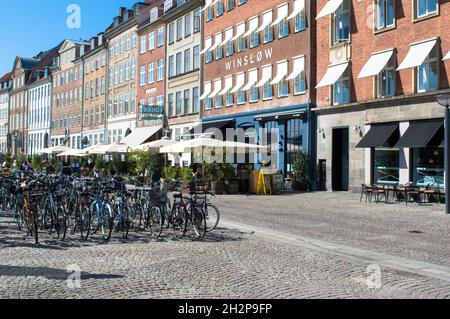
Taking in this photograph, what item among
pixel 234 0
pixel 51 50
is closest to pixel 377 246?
pixel 234 0

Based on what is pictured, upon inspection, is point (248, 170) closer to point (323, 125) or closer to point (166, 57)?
point (323, 125)

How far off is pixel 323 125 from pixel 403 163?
655 centimetres

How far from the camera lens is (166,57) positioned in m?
49.6

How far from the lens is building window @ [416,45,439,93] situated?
23469 mm

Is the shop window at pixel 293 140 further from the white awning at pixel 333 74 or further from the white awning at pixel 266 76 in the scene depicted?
the white awning at pixel 333 74

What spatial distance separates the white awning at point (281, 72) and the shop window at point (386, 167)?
884 centimetres

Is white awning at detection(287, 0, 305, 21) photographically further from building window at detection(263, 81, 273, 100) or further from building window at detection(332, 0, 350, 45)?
building window at detection(263, 81, 273, 100)

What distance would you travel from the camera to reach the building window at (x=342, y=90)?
95.2ft

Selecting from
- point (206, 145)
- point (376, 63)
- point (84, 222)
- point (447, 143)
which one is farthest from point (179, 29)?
point (84, 222)

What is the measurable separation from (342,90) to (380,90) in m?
3.08

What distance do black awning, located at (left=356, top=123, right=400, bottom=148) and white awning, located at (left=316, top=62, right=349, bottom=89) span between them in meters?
3.59

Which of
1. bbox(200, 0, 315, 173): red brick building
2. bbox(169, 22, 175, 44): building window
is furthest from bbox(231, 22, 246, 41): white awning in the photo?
bbox(169, 22, 175, 44): building window

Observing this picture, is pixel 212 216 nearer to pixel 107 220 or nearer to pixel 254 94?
pixel 107 220

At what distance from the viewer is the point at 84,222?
11664mm
